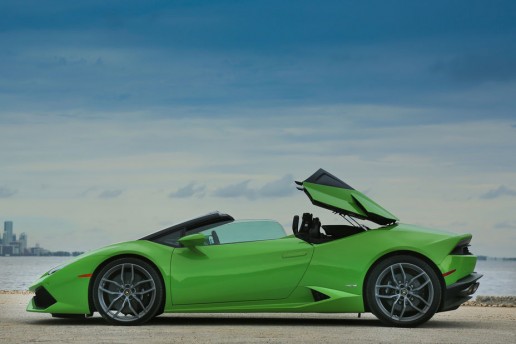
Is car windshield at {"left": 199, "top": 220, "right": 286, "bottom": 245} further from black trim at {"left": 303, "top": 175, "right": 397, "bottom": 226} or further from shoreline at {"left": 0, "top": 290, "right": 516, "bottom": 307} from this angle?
shoreline at {"left": 0, "top": 290, "right": 516, "bottom": 307}

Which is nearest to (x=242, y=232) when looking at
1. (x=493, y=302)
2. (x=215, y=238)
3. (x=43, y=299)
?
(x=215, y=238)

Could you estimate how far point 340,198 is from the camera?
11.8m

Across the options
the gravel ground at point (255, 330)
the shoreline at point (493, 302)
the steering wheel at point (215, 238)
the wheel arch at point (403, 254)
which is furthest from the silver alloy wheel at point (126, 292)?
the shoreline at point (493, 302)

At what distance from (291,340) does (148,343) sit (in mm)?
1491

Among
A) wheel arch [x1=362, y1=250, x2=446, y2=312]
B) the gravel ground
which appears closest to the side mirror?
the gravel ground

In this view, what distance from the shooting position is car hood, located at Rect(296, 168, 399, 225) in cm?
1180

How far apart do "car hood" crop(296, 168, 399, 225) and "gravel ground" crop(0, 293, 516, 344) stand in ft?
4.63

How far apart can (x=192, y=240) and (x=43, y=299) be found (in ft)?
6.84

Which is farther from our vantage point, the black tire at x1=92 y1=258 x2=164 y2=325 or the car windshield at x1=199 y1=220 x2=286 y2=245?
the car windshield at x1=199 y1=220 x2=286 y2=245

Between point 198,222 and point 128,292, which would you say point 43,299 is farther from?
point 198,222

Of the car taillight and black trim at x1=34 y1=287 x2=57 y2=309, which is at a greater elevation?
the car taillight

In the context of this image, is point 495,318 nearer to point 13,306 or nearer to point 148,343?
point 148,343

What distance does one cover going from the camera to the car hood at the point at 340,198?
38.7ft

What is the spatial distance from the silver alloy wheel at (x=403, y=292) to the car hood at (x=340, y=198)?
81cm
